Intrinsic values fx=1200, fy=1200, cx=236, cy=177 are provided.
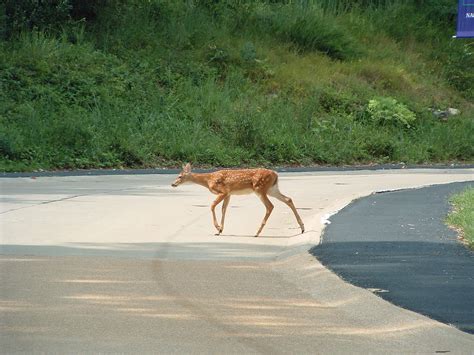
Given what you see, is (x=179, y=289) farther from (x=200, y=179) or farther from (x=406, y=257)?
(x=200, y=179)

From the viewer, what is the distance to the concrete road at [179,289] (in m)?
9.51

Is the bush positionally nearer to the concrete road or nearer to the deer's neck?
the concrete road

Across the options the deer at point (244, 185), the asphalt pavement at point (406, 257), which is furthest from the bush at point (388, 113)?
the deer at point (244, 185)

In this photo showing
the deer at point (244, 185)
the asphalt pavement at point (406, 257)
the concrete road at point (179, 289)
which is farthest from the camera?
the deer at point (244, 185)

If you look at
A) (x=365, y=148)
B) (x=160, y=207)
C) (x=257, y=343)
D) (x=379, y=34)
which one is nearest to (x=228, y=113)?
(x=365, y=148)

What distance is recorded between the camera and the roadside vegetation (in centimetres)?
3569

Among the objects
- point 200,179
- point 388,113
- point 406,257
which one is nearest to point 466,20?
point 200,179

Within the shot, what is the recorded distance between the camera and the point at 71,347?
30.1 feet

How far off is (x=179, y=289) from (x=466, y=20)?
900cm

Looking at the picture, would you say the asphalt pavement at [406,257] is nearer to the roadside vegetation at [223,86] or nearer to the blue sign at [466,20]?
the blue sign at [466,20]

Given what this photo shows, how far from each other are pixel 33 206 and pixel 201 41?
A: 24.6m

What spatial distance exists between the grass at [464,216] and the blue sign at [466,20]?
2.81 metres

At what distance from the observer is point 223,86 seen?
42500 millimetres

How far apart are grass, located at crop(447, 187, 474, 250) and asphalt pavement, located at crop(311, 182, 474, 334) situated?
0.50 ft
